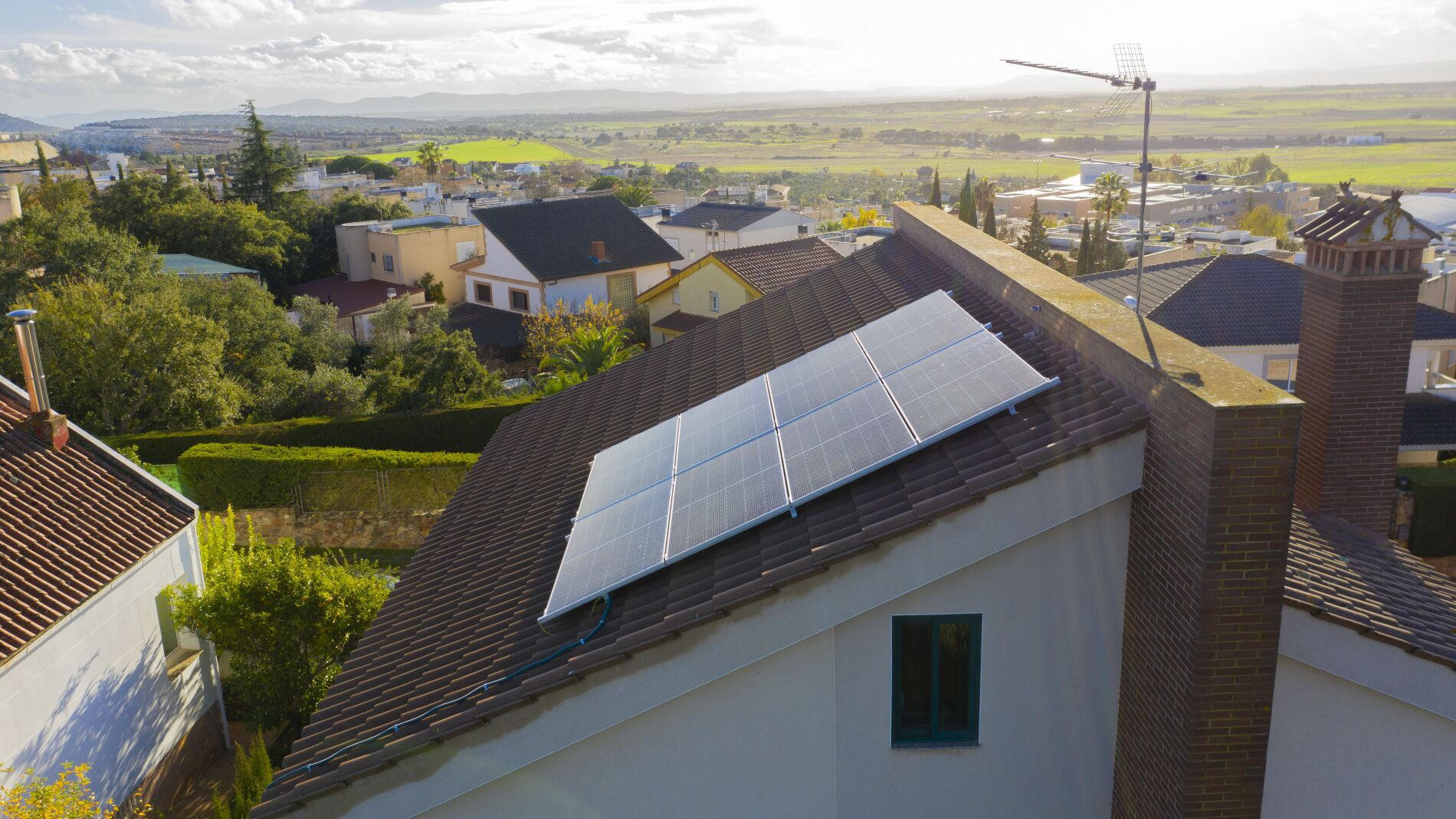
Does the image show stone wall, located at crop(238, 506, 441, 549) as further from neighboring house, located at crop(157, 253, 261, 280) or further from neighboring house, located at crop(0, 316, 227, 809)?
neighboring house, located at crop(157, 253, 261, 280)


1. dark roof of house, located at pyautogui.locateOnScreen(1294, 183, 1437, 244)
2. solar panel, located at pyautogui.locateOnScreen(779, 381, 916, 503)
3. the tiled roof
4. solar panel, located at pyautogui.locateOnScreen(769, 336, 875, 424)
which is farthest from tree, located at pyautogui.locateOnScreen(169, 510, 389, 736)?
dark roof of house, located at pyautogui.locateOnScreen(1294, 183, 1437, 244)

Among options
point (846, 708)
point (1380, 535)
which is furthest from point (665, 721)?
point (1380, 535)

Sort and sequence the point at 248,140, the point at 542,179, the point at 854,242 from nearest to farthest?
1. the point at 854,242
2. the point at 248,140
3. the point at 542,179

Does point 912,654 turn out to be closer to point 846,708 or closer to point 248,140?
point 846,708

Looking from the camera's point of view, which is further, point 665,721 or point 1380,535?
A: point 1380,535

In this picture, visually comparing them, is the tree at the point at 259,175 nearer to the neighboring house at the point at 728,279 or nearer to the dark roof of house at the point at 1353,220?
the neighboring house at the point at 728,279

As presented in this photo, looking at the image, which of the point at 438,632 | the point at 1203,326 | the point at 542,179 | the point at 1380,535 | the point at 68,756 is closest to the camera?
the point at 438,632

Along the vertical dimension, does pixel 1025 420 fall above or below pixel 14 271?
above
